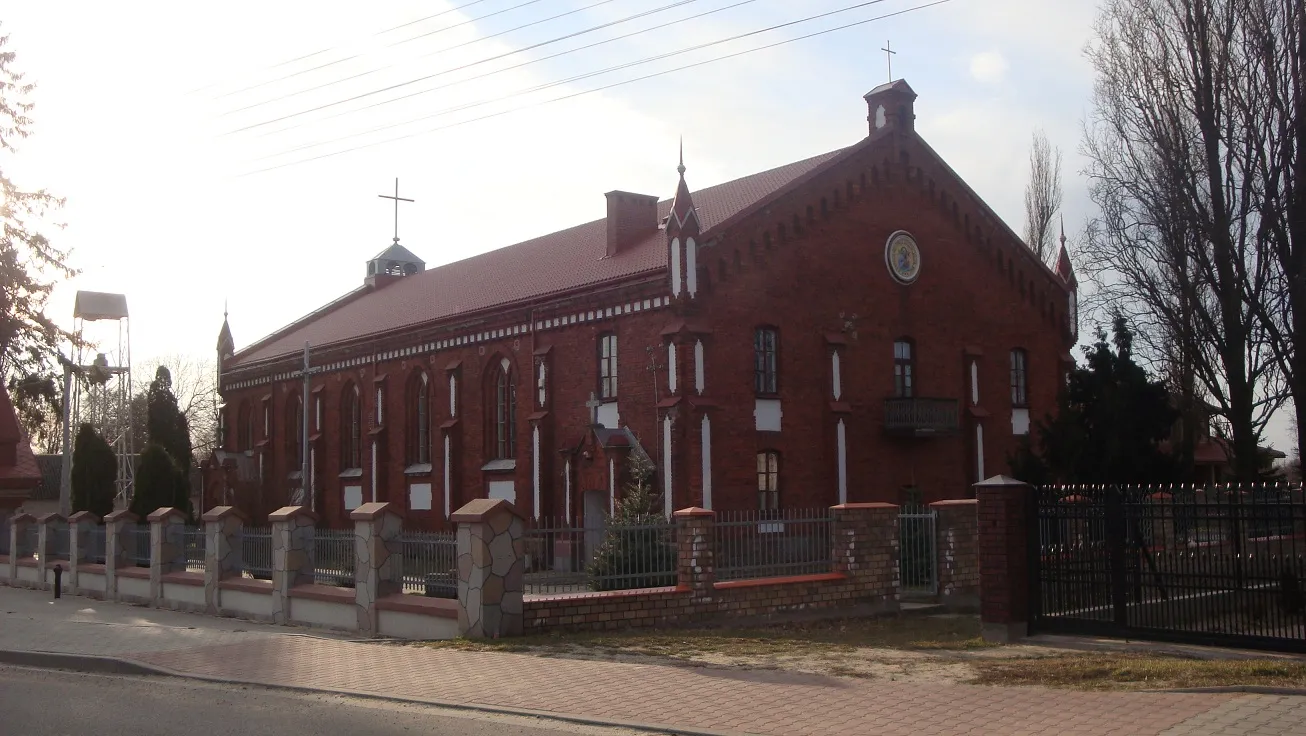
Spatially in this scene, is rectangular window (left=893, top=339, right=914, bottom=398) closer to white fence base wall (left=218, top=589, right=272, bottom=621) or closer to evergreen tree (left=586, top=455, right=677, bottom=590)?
evergreen tree (left=586, top=455, right=677, bottom=590)

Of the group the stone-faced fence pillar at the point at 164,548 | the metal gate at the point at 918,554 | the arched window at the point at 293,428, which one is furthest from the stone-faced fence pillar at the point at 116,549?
the arched window at the point at 293,428

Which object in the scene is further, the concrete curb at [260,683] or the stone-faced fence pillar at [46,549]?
the stone-faced fence pillar at [46,549]

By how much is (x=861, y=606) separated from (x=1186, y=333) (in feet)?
46.7

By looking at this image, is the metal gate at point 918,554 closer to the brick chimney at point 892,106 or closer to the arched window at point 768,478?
the arched window at point 768,478

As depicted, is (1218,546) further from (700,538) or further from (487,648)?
(487,648)

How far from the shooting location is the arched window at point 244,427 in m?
49.2

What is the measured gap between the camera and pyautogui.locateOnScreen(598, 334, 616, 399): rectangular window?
2970cm

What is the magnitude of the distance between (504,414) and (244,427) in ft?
65.4

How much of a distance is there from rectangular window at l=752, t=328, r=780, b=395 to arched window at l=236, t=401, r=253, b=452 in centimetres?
2762

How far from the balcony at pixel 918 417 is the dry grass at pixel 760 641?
1323cm

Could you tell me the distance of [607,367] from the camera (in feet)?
98.1

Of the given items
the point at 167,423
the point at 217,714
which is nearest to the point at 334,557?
the point at 217,714

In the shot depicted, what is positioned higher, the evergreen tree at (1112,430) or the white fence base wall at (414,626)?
the evergreen tree at (1112,430)

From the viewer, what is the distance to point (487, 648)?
1405 cm
